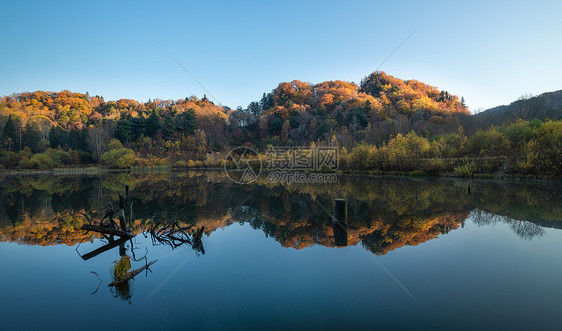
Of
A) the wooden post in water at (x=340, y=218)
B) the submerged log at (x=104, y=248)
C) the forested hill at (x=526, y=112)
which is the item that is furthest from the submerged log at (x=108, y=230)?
the forested hill at (x=526, y=112)

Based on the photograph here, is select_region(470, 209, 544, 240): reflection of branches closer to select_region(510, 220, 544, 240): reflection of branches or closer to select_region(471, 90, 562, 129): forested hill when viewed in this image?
select_region(510, 220, 544, 240): reflection of branches

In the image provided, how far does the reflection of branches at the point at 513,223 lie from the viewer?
6.50 meters

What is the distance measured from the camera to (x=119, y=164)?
4453cm

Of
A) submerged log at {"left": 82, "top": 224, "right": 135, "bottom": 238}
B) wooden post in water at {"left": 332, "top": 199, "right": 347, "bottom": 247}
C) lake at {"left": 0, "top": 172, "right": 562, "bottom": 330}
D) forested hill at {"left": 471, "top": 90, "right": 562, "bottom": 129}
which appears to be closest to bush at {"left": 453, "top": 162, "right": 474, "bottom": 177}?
lake at {"left": 0, "top": 172, "right": 562, "bottom": 330}

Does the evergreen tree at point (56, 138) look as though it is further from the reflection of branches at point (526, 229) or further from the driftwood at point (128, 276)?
the reflection of branches at point (526, 229)

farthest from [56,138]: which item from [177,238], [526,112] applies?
[526,112]

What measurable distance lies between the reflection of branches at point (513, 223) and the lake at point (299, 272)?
0.14 ft

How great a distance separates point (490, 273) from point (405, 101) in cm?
5721

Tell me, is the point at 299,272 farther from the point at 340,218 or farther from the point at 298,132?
the point at 298,132

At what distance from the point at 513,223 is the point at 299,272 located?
660cm

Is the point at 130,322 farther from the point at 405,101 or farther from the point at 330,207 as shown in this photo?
the point at 405,101

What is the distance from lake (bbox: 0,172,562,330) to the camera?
11.0 feet

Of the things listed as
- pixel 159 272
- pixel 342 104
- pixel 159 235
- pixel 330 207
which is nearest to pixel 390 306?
pixel 159 272

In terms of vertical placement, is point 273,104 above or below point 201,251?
above
